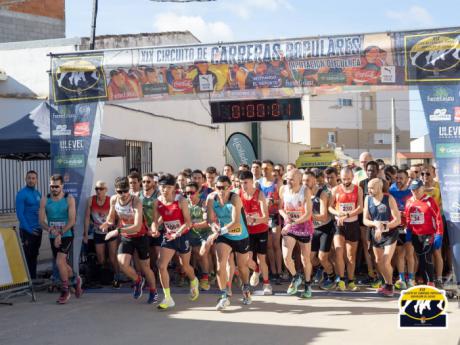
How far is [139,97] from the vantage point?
1108 cm

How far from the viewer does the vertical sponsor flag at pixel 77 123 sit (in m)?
11.1

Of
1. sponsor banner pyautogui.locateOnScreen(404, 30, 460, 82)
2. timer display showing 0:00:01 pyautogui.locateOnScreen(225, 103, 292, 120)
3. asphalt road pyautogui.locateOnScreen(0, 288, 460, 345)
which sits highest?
sponsor banner pyautogui.locateOnScreen(404, 30, 460, 82)

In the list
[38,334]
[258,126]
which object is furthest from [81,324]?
[258,126]

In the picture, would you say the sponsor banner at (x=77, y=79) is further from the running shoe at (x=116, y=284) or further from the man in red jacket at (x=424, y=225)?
the man in red jacket at (x=424, y=225)

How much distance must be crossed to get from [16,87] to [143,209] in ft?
29.7

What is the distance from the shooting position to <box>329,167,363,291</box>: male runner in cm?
1007

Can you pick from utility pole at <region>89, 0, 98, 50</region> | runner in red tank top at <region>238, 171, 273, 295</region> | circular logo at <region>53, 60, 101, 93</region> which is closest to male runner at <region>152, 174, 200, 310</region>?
runner in red tank top at <region>238, 171, 273, 295</region>

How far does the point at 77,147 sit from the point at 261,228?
11.6ft

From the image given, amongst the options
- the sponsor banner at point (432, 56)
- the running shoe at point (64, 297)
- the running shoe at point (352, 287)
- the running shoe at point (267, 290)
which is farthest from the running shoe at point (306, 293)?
the running shoe at point (64, 297)

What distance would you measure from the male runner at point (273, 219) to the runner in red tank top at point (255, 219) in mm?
1004

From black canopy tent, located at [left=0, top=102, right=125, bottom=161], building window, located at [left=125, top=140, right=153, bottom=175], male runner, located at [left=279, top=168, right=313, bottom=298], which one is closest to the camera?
male runner, located at [left=279, top=168, right=313, bottom=298]

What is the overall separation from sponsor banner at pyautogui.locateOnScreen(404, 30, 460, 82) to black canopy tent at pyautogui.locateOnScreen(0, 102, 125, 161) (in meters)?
6.12

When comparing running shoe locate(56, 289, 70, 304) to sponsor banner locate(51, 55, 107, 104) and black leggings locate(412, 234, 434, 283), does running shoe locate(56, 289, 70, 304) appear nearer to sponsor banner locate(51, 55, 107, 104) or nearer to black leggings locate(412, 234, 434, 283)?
sponsor banner locate(51, 55, 107, 104)

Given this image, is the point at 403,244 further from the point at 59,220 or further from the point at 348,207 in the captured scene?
the point at 59,220
